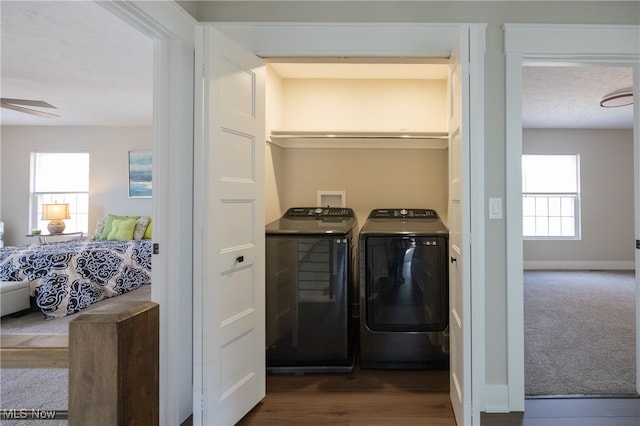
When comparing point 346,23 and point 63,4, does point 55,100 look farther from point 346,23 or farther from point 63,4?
point 346,23

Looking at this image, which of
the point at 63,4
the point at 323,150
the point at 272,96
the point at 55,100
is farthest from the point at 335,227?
the point at 55,100

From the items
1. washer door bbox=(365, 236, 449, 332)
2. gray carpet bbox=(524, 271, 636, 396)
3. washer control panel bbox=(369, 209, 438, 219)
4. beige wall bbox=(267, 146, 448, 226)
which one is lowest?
gray carpet bbox=(524, 271, 636, 396)

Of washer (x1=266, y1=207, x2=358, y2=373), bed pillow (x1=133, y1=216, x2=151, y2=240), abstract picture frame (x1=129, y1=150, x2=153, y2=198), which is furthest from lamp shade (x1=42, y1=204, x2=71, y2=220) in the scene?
washer (x1=266, y1=207, x2=358, y2=373)

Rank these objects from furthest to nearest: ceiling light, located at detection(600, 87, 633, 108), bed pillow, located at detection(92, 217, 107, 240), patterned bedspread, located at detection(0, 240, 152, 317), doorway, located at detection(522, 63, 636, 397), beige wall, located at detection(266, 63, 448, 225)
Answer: bed pillow, located at detection(92, 217, 107, 240)
ceiling light, located at detection(600, 87, 633, 108)
patterned bedspread, located at detection(0, 240, 152, 317)
beige wall, located at detection(266, 63, 448, 225)
doorway, located at detection(522, 63, 636, 397)

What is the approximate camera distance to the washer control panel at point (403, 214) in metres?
3.10

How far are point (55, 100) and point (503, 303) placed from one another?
564 centimetres

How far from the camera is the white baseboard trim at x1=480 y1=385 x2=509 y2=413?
6.38 feet

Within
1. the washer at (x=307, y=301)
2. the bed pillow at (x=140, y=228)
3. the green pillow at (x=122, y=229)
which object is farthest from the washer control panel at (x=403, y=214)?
the green pillow at (x=122, y=229)

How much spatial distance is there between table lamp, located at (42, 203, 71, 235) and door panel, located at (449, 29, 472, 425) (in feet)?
20.4

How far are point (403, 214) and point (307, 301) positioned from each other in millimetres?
1247

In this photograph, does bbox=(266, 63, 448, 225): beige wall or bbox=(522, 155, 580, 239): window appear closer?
bbox=(266, 63, 448, 225): beige wall

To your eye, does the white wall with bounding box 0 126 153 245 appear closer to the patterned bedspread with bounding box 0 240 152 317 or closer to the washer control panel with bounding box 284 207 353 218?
the patterned bedspread with bounding box 0 240 152 317

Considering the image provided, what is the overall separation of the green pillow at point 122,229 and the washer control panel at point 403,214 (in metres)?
3.97

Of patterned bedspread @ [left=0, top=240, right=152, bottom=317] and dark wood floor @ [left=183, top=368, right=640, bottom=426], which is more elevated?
patterned bedspread @ [left=0, top=240, right=152, bottom=317]
